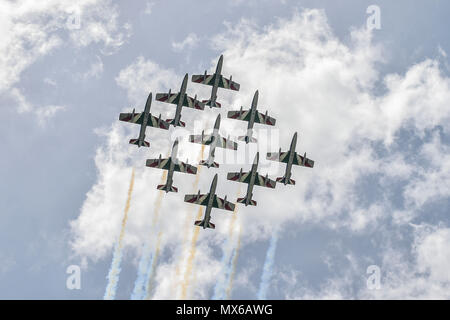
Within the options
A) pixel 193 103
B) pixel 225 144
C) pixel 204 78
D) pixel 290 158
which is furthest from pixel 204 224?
pixel 204 78

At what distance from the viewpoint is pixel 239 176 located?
168m

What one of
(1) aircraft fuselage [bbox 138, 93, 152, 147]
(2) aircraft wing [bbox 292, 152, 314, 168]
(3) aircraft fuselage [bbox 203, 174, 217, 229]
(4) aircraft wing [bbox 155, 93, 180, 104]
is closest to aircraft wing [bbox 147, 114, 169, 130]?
(1) aircraft fuselage [bbox 138, 93, 152, 147]

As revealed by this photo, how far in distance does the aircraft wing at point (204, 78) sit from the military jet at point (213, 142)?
47.6ft

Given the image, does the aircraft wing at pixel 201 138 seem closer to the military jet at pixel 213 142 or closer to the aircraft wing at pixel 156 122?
the military jet at pixel 213 142

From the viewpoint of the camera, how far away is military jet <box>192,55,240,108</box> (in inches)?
6767

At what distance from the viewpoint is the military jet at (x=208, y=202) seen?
164375mm

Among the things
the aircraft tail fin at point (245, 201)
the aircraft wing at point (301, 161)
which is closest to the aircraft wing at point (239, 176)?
the aircraft tail fin at point (245, 201)

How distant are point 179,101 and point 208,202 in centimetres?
2940

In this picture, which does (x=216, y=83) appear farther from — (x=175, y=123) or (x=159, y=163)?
(x=159, y=163)

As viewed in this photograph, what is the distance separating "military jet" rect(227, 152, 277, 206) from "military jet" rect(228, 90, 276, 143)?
9.29m

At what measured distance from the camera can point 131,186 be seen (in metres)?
169
